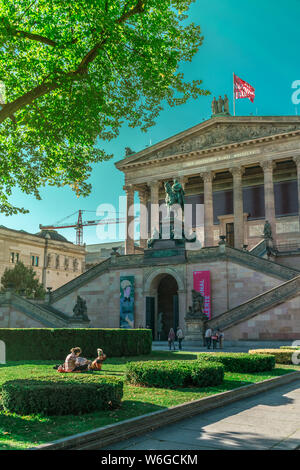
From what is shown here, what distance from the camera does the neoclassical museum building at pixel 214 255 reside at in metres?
30.0

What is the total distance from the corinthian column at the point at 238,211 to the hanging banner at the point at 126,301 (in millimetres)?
13384

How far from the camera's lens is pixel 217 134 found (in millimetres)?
49875

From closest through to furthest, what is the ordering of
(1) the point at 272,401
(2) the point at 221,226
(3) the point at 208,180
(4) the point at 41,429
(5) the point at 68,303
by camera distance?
1. (4) the point at 41,429
2. (1) the point at 272,401
3. (5) the point at 68,303
4. (3) the point at 208,180
5. (2) the point at 221,226

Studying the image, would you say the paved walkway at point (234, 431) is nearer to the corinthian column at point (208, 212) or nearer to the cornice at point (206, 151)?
the corinthian column at point (208, 212)

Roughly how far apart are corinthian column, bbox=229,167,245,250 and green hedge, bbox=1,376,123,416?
38976 millimetres

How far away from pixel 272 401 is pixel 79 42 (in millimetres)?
13145

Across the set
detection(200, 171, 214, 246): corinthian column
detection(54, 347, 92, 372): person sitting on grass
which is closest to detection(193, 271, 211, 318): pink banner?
detection(200, 171, 214, 246): corinthian column

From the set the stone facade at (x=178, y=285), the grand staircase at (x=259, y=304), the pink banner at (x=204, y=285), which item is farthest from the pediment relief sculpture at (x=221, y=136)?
the grand staircase at (x=259, y=304)

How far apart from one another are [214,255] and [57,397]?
29.3m

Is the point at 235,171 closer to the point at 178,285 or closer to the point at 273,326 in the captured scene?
the point at 178,285

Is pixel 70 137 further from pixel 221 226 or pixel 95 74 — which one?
pixel 221 226

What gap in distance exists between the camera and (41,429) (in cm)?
741

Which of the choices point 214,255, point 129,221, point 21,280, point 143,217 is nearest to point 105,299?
point 214,255

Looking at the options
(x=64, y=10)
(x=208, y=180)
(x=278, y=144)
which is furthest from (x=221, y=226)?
(x=64, y=10)
